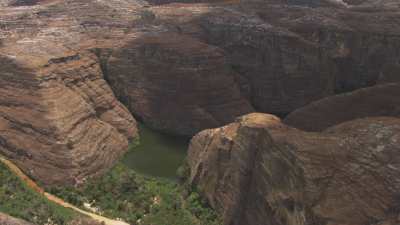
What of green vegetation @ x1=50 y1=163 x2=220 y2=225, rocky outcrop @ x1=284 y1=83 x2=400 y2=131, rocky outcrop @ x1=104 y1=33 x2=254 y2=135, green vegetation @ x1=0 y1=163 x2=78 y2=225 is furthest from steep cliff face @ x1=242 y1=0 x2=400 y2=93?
green vegetation @ x1=0 y1=163 x2=78 y2=225

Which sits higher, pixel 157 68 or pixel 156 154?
pixel 157 68

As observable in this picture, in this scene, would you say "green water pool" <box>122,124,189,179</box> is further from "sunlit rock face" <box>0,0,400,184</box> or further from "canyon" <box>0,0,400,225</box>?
"sunlit rock face" <box>0,0,400,184</box>

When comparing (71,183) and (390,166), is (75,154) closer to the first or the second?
(71,183)

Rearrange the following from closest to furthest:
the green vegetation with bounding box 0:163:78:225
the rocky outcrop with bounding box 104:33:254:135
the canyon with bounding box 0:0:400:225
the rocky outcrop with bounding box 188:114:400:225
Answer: the rocky outcrop with bounding box 188:114:400:225 < the canyon with bounding box 0:0:400:225 < the green vegetation with bounding box 0:163:78:225 < the rocky outcrop with bounding box 104:33:254:135

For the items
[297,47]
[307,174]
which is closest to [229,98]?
[297,47]

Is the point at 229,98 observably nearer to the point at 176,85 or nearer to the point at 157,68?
the point at 176,85

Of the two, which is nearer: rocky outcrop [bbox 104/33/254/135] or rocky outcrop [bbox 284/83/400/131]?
rocky outcrop [bbox 284/83/400/131]

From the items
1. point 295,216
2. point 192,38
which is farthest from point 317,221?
point 192,38

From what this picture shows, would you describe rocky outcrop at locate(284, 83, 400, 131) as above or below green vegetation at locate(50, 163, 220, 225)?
above
